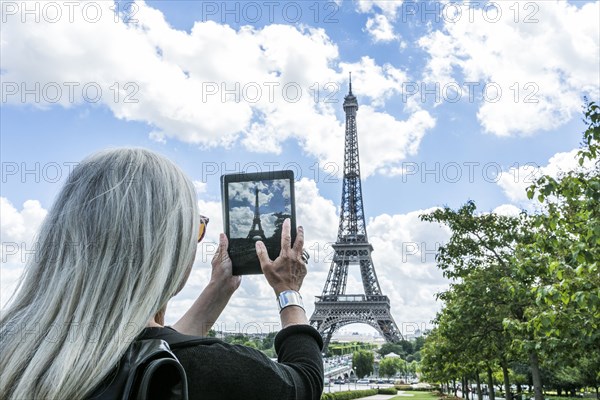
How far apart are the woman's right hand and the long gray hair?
1.53 feet

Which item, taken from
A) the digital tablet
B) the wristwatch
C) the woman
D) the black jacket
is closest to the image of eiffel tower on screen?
the digital tablet

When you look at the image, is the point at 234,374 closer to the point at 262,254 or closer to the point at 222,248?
the point at 262,254

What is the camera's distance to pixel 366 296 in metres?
54.2

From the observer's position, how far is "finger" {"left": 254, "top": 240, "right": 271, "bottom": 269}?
2227 mm

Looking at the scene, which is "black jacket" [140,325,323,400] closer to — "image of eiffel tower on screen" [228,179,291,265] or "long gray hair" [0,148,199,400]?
"long gray hair" [0,148,199,400]

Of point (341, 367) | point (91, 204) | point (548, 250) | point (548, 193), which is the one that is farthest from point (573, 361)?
point (341, 367)

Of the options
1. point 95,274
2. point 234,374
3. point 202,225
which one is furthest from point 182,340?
point 202,225

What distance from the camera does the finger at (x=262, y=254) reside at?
7.30 feet

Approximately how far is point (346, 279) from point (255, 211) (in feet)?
178

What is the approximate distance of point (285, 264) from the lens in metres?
2.23

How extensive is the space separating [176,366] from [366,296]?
53.7 m

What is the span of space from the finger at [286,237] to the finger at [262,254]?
0.21 feet

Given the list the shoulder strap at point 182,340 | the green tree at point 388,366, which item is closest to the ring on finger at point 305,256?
the shoulder strap at point 182,340

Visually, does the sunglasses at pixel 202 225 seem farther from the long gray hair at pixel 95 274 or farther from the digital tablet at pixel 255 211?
the digital tablet at pixel 255 211
